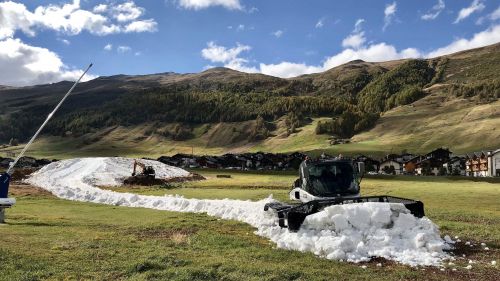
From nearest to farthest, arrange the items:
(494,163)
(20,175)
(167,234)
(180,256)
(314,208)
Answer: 1. (180,256)
2. (314,208)
3. (167,234)
4. (20,175)
5. (494,163)

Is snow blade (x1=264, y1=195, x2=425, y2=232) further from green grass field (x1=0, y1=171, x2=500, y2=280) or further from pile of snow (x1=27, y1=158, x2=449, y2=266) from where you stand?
green grass field (x1=0, y1=171, x2=500, y2=280)

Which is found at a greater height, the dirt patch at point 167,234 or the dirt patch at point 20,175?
the dirt patch at point 20,175

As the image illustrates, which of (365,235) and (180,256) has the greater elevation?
(365,235)

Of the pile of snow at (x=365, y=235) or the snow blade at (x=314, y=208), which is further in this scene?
the snow blade at (x=314, y=208)

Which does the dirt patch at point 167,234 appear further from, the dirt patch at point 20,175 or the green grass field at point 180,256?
the dirt patch at point 20,175

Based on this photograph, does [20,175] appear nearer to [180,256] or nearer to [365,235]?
[180,256]

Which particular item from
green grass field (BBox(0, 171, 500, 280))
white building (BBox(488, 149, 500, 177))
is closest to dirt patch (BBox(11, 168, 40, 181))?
green grass field (BBox(0, 171, 500, 280))

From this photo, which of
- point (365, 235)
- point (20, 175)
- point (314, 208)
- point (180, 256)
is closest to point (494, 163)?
point (20, 175)

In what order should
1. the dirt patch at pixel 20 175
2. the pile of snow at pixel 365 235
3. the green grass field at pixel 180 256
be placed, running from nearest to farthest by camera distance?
the green grass field at pixel 180 256, the pile of snow at pixel 365 235, the dirt patch at pixel 20 175

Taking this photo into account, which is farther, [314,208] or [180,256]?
[314,208]

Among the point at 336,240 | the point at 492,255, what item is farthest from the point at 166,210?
the point at 492,255

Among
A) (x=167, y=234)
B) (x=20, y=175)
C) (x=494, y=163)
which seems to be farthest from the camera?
(x=494, y=163)

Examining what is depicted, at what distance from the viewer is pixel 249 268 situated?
16188 mm

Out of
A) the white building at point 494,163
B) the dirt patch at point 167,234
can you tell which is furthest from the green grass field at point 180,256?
the white building at point 494,163
